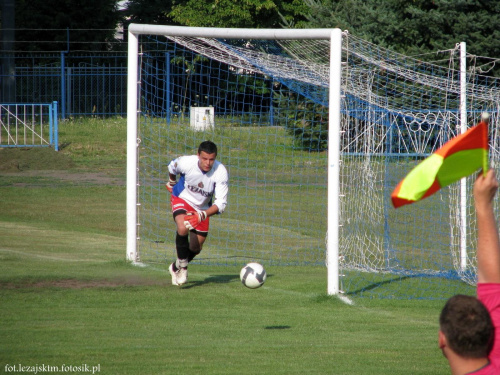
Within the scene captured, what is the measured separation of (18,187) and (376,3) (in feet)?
44.1

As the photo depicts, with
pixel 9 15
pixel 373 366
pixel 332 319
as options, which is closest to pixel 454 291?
pixel 332 319

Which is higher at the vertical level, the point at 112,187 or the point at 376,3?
the point at 376,3

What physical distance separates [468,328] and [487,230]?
0.55 m

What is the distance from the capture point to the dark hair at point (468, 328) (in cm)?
270

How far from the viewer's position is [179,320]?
7.20 meters

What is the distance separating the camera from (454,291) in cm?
920

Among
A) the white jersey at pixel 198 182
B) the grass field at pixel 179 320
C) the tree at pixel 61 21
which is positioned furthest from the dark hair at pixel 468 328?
the tree at pixel 61 21

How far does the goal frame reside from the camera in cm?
820

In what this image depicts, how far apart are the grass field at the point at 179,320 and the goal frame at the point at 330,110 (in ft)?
1.80

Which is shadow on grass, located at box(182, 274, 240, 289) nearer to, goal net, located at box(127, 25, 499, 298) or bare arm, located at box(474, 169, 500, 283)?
goal net, located at box(127, 25, 499, 298)

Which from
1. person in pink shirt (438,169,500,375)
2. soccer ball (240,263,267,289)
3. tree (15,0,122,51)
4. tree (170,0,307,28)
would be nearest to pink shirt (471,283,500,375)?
person in pink shirt (438,169,500,375)

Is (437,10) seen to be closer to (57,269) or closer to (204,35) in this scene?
(204,35)

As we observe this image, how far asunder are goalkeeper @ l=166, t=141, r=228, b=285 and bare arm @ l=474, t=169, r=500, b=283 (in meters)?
5.84

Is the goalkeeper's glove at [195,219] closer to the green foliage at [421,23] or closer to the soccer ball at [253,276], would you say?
the soccer ball at [253,276]
